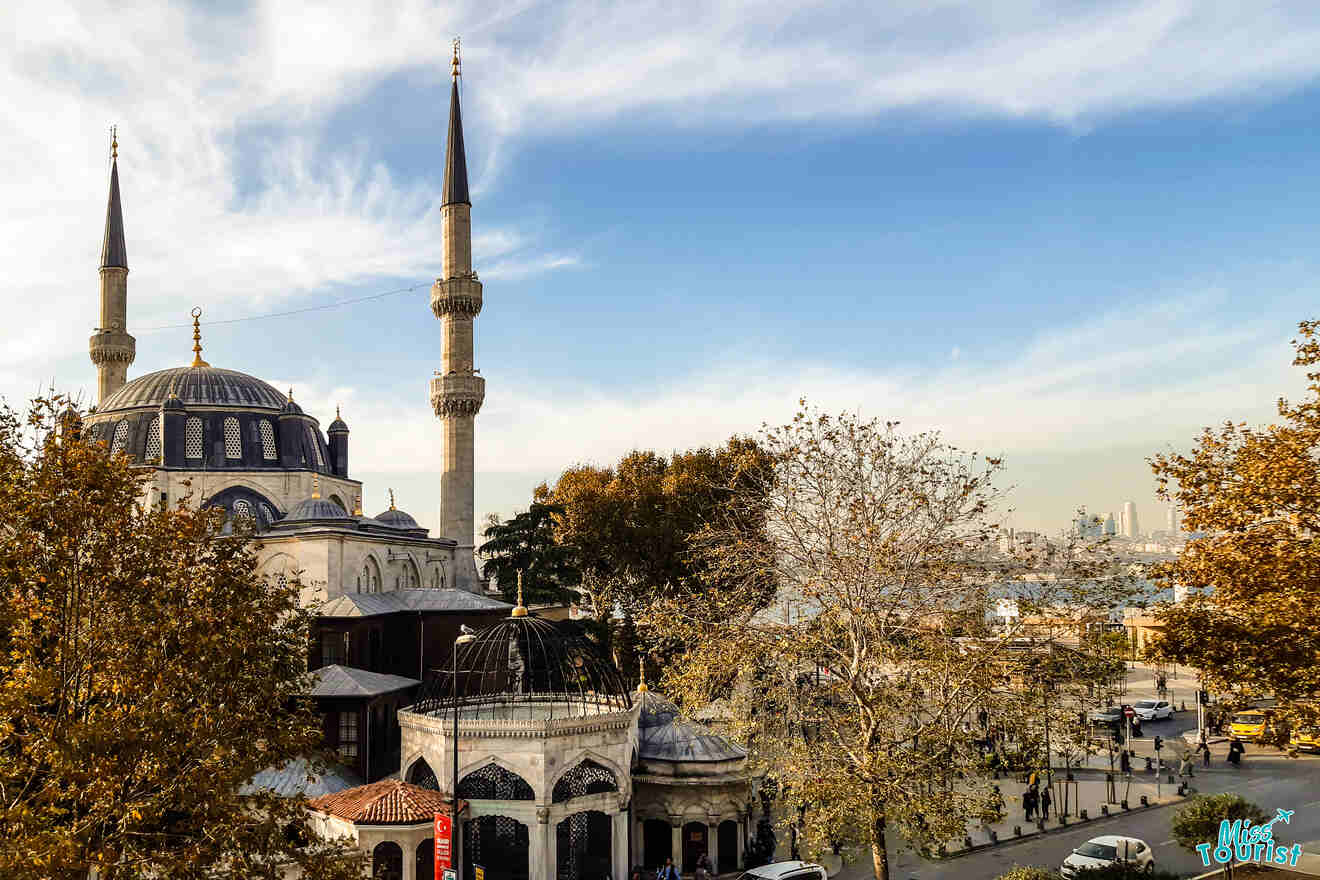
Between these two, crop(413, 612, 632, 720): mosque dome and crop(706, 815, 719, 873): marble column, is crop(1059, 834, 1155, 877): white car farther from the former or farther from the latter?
crop(413, 612, 632, 720): mosque dome

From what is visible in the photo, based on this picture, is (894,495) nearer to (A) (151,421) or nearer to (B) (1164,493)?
(B) (1164,493)

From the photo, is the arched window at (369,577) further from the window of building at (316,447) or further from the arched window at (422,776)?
the arched window at (422,776)

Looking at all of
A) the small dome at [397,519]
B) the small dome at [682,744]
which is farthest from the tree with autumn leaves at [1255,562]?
the small dome at [397,519]

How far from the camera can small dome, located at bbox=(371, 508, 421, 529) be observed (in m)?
44.1

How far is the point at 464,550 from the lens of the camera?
46906mm

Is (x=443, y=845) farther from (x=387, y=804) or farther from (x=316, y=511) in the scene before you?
(x=316, y=511)

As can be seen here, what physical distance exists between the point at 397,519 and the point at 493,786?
78.1 ft

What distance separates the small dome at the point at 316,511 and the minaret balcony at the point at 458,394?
965 centimetres

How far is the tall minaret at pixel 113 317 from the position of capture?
51844 mm

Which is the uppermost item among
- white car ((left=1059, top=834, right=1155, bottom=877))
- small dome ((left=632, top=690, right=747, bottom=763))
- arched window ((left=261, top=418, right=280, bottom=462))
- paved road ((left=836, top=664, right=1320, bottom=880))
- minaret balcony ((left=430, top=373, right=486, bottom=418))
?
minaret balcony ((left=430, top=373, right=486, bottom=418))

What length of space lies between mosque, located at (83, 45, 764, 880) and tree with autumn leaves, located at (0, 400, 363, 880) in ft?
5.55

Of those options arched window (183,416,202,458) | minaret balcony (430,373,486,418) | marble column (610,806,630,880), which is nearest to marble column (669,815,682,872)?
marble column (610,806,630,880)

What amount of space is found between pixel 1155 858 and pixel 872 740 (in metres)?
11.4

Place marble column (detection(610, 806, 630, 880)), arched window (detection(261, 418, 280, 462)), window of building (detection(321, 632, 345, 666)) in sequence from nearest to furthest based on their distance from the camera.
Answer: marble column (detection(610, 806, 630, 880)) → window of building (detection(321, 632, 345, 666)) → arched window (detection(261, 418, 280, 462))
